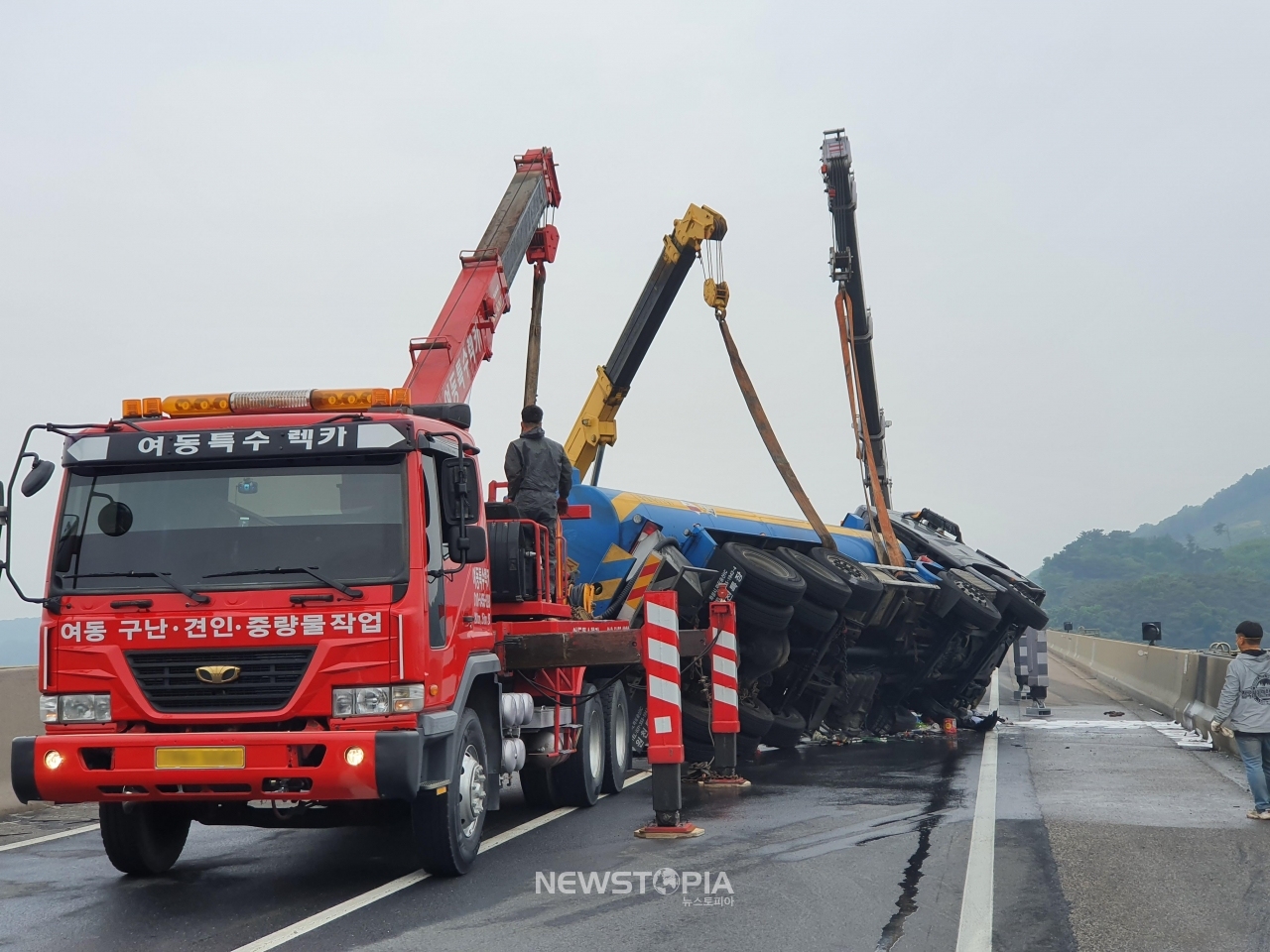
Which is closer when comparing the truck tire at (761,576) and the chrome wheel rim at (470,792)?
the chrome wheel rim at (470,792)

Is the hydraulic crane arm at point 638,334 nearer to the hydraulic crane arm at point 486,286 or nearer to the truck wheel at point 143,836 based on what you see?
the hydraulic crane arm at point 486,286

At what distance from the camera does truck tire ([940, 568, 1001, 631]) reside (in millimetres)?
17531

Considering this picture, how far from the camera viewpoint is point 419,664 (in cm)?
698

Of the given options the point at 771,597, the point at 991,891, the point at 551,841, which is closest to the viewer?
the point at 991,891

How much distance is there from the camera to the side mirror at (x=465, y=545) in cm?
743

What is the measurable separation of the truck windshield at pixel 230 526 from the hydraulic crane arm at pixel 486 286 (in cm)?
520

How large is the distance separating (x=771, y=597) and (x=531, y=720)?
4735 millimetres

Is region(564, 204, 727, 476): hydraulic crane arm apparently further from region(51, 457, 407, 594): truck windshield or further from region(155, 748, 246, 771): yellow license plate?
region(155, 748, 246, 771): yellow license plate

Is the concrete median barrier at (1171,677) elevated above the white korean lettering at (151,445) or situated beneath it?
situated beneath

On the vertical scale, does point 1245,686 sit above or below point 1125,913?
above

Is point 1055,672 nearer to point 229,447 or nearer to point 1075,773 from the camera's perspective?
point 1075,773

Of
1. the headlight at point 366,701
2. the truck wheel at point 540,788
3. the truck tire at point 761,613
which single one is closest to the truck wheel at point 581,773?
the truck wheel at point 540,788

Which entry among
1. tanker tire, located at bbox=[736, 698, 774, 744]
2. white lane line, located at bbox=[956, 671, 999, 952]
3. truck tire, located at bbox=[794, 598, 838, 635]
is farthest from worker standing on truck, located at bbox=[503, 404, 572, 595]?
truck tire, located at bbox=[794, 598, 838, 635]

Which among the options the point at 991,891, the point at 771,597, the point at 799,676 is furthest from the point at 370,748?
the point at 799,676
